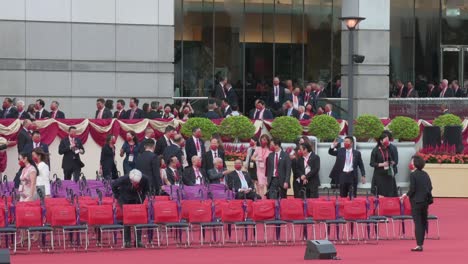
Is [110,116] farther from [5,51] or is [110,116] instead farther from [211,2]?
[211,2]

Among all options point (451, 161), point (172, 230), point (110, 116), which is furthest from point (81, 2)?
point (172, 230)

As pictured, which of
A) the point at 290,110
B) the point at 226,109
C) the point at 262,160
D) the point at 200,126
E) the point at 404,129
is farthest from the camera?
the point at 226,109

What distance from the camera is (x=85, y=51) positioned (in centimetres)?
4250

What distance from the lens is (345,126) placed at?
3869cm

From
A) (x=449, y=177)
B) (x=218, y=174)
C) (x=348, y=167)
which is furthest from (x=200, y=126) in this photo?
(x=449, y=177)

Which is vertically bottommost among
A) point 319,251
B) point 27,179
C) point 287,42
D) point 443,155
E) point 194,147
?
point 319,251

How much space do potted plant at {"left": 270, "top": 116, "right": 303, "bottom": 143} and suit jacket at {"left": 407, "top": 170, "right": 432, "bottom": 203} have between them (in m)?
11.8

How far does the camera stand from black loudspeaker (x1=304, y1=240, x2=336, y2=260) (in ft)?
75.0

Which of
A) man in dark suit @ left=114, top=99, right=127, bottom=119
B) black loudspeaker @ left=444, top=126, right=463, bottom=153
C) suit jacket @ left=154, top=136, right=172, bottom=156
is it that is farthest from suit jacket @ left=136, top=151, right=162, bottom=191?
black loudspeaker @ left=444, top=126, right=463, bottom=153

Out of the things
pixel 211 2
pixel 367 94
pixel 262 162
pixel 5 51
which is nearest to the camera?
pixel 262 162

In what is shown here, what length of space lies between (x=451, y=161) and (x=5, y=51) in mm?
14365

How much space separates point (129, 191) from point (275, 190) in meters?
5.53

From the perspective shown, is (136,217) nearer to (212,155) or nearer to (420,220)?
(420,220)

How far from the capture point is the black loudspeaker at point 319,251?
901 inches
